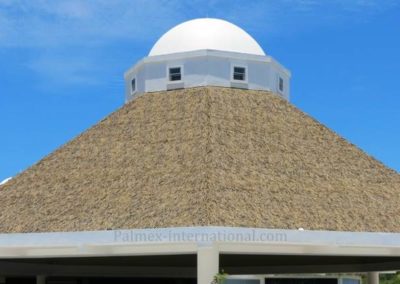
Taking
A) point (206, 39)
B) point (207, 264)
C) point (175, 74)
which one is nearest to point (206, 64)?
point (175, 74)

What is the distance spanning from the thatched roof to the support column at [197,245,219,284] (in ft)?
2.87

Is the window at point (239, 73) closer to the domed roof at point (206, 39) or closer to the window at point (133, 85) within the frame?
the domed roof at point (206, 39)

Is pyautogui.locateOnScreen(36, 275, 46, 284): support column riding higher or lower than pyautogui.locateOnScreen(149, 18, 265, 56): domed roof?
lower

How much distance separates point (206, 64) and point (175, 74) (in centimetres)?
134

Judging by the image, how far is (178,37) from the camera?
30.6m

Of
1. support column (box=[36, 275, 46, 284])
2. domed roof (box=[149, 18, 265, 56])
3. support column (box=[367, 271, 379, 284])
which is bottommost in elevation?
support column (box=[36, 275, 46, 284])

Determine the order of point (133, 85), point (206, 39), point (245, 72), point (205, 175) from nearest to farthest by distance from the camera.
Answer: point (205, 175), point (245, 72), point (206, 39), point (133, 85)

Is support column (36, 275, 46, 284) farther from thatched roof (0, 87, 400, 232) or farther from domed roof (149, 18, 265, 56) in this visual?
domed roof (149, 18, 265, 56)

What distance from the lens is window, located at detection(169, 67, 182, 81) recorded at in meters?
28.7

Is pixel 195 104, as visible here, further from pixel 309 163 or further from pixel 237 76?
pixel 309 163

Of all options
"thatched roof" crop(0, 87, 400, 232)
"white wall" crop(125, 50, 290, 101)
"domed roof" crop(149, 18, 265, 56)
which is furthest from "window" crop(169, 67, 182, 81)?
"domed roof" crop(149, 18, 265, 56)

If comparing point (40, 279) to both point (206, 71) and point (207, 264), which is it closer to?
point (206, 71)

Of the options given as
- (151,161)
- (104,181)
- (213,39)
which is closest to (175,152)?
(151,161)

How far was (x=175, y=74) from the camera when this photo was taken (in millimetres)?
28828
